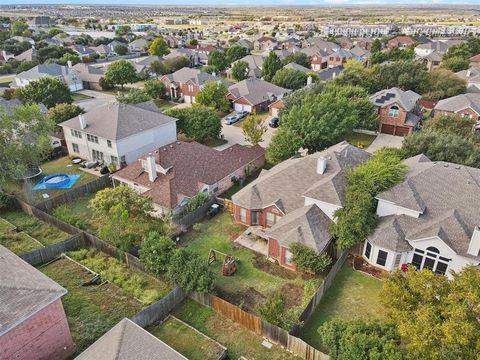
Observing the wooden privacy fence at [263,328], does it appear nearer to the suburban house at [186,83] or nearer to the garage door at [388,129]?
the garage door at [388,129]

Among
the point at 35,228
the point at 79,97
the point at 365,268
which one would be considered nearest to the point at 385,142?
the point at 365,268

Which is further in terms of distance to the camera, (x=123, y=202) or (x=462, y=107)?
(x=462, y=107)

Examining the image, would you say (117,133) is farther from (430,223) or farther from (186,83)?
(186,83)

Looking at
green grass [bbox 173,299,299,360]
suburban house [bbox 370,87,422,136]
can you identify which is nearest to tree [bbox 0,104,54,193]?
green grass [bbox 173,299,299,360]

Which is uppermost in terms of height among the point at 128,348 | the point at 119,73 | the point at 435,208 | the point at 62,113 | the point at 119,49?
the point at 435,208

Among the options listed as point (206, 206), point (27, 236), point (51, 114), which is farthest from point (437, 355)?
point (51, 114)

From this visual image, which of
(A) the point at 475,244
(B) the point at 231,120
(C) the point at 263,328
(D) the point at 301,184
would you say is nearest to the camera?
(C) the point at 263,328

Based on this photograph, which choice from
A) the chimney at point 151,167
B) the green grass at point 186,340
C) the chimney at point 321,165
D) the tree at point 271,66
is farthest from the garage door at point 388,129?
the green grass at point 186,340
